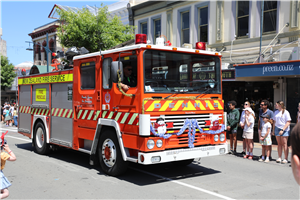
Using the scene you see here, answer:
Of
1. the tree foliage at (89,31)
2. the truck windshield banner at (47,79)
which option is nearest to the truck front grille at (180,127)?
the truck windshield banner at (47,79)

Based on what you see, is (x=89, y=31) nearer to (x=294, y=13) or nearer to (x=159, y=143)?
(x=294, y=13)

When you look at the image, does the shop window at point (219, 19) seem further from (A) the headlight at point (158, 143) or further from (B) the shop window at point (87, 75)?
(A) the headlight at point (158, 143)

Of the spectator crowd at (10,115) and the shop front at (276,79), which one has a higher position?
the shop front at (276,79)

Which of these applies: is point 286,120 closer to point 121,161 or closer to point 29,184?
point 121,161

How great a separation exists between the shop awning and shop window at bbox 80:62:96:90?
727 centimetres

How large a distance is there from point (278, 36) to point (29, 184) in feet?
41.2

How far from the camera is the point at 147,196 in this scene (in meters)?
5.57

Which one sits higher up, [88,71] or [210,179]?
[88,71]

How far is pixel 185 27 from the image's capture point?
1905 cm

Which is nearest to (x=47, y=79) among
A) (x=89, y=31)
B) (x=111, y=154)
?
(x=111, y=154)

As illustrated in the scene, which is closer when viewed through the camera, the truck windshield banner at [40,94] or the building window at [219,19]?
the truck windshield banner at [40,94]

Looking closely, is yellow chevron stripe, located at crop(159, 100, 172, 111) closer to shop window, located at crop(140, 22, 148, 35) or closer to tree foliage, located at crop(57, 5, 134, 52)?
tree foliage, located at crop(57, 5, 134, 52)

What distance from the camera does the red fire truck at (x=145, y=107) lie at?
20.2 ft

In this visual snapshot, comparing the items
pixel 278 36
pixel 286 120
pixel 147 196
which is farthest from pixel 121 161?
pixel 278 36
